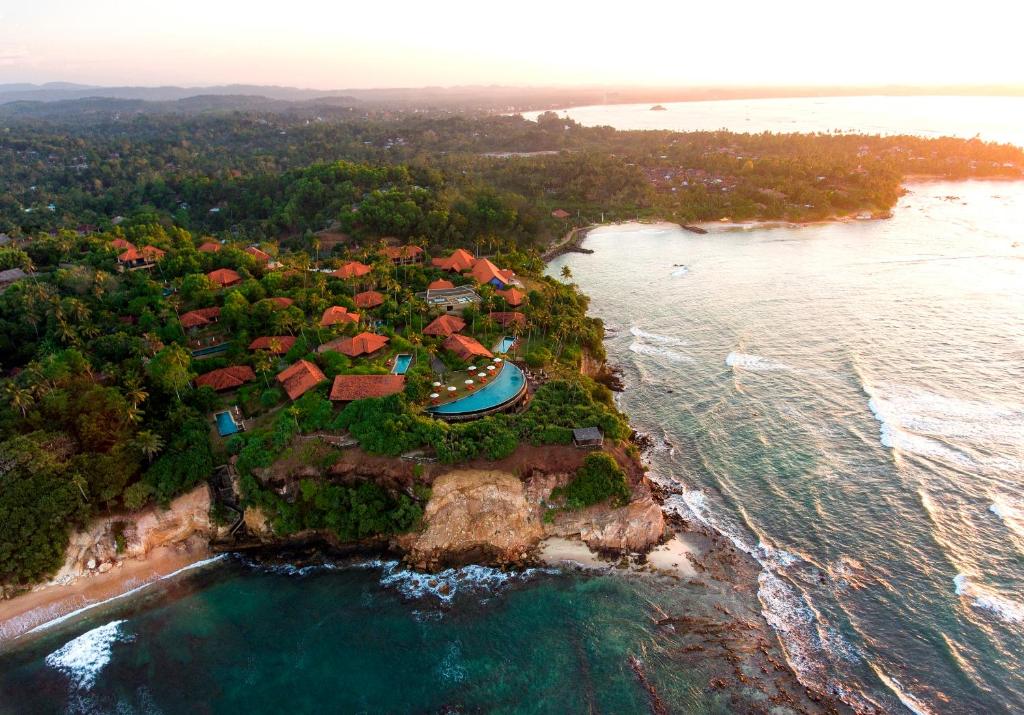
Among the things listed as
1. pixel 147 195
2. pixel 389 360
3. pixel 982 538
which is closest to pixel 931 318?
pixel 982 538

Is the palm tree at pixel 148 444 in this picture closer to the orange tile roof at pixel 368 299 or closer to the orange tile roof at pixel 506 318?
the orange tile roof at pixel 368 299

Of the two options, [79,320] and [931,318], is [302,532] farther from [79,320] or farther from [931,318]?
[931,318]

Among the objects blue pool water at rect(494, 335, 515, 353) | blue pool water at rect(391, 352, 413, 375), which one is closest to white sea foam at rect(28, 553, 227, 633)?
blue pool water at rect(391, 352, 413, 375)

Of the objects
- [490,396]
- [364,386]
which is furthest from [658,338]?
[364,386]

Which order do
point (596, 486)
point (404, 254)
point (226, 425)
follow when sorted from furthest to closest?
point (404, 254), point (226, 425), point (596, 486)

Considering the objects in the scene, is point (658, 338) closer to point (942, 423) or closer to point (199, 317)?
point (942, 423)

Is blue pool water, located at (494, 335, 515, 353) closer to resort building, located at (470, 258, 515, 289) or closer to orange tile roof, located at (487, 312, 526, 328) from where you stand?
orange tile roof, located at (487, 312, 526, 328)
